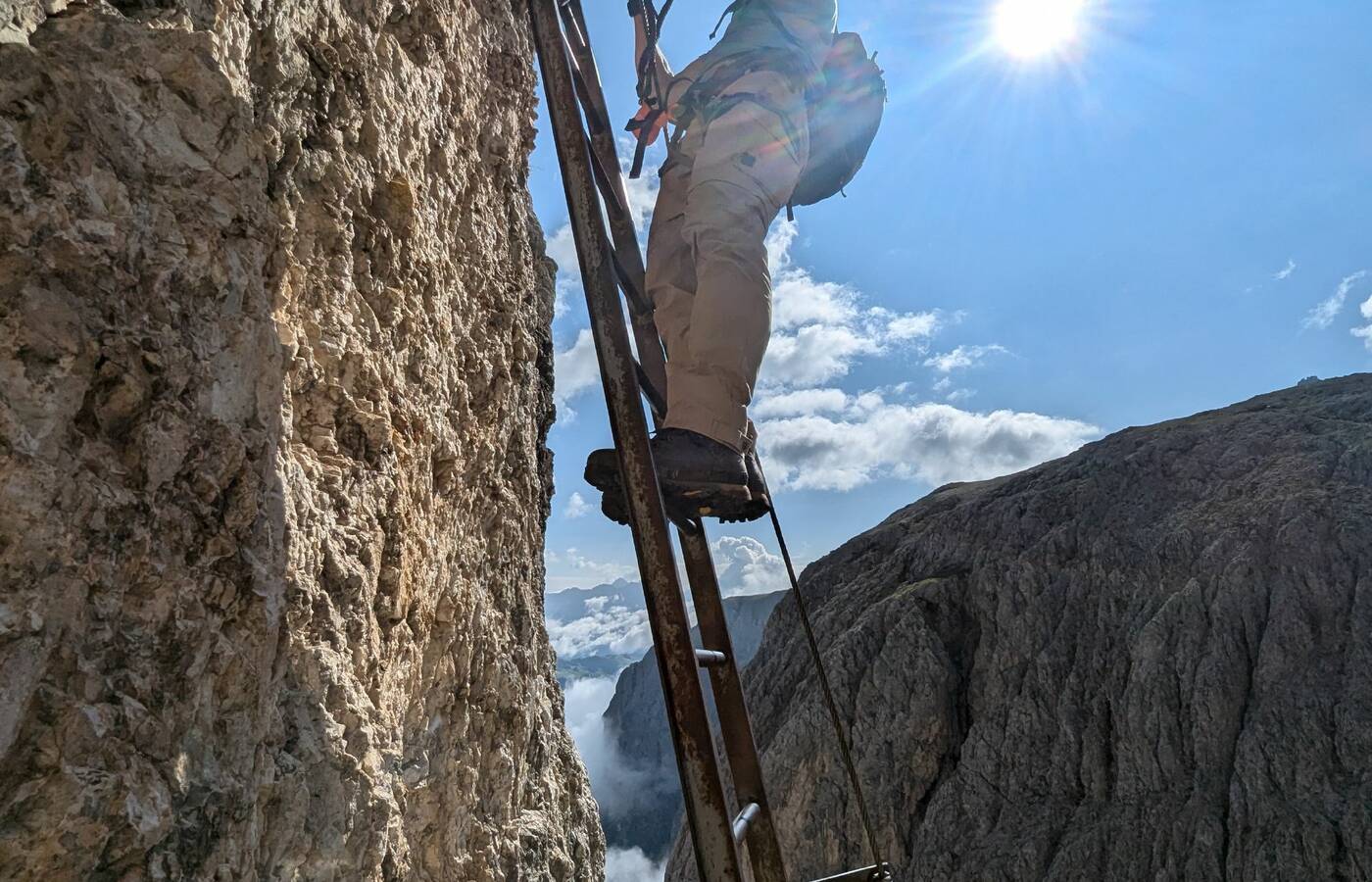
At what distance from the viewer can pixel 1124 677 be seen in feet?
63.7

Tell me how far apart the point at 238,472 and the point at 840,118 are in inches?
90.8

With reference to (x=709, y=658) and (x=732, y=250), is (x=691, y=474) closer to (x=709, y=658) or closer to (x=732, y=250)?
(x=709, y=658)

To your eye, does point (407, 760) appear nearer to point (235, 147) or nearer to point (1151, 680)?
point (235, 147)

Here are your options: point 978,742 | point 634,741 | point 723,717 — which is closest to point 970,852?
point 978,742

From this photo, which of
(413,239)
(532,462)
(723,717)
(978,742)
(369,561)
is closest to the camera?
(369,561)

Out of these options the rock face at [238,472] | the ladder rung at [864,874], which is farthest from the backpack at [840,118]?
the ladder rung at [864,874]

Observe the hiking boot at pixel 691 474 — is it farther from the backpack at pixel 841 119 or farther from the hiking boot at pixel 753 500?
the backpack at pixel 841 119

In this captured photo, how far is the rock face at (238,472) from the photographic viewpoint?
0.83 meters

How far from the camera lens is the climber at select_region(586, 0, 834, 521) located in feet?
6.27

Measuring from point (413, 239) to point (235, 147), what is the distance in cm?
54

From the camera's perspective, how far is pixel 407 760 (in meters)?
1.39

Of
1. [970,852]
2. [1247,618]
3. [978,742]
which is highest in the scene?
[1247,618]

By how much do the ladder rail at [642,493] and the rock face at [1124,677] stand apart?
703 inches

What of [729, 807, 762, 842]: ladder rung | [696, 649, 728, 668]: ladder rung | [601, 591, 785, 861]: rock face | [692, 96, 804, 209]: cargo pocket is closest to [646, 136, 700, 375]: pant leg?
[692, 96, 804, 209]: cargo pocket
